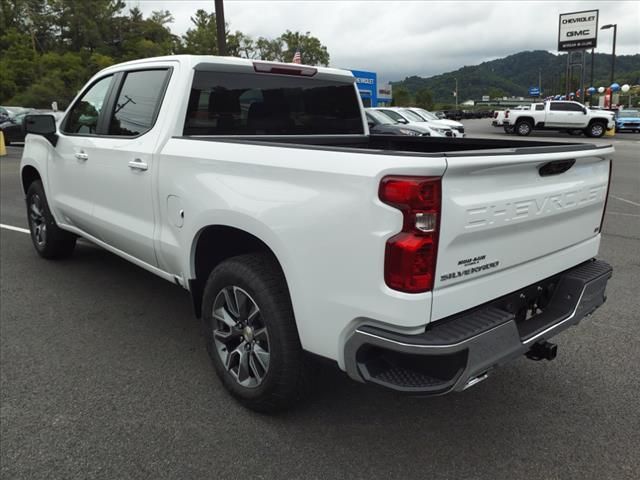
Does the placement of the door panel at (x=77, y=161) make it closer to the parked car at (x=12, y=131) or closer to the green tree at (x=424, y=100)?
the parked car at (x=12, y=131)

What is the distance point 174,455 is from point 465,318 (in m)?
1.48

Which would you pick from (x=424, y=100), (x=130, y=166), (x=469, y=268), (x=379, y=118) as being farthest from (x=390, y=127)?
(x=424, y=100)

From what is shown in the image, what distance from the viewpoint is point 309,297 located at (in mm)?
2359

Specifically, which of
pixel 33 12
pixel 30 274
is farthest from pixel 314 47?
pixel 30 274

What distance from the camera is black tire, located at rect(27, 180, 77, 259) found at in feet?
17.5

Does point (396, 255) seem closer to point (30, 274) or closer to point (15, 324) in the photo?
point (15, 324)

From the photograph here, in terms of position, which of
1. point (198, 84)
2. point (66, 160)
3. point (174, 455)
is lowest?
point (174, 455)

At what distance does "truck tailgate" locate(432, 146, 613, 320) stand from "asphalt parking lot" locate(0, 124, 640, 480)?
795mm

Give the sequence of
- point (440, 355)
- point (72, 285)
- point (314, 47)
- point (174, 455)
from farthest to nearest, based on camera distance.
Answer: point (314, 47)
point (72, 285)
point (174, 455)
point (440, 355)

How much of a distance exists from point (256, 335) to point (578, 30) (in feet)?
169

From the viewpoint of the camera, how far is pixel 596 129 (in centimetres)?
2670

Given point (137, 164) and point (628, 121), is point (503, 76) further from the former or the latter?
point (137, 164)

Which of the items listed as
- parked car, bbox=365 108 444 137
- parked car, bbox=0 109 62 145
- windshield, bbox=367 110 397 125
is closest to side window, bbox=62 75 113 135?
parked car, bbox=365 108 444 137

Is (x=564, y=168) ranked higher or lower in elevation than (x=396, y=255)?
higher
